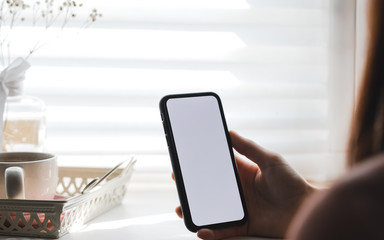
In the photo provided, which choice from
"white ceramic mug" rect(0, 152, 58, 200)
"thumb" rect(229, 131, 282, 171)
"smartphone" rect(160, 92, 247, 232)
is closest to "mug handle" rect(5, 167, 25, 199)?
"white ceramic mug" rect(0, 152, 58, 200)

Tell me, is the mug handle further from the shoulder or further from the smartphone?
the shoulder

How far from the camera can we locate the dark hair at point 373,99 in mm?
360

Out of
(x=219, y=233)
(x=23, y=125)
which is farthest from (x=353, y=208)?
(x=23, y=125)

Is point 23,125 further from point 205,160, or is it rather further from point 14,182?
point 205,160

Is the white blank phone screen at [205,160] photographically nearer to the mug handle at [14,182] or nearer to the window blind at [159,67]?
the mug handle at [14,182]

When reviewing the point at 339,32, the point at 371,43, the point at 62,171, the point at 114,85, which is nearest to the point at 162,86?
the point at 114,85

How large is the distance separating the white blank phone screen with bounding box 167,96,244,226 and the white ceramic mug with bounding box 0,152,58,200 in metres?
0.19

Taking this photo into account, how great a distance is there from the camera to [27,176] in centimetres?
72


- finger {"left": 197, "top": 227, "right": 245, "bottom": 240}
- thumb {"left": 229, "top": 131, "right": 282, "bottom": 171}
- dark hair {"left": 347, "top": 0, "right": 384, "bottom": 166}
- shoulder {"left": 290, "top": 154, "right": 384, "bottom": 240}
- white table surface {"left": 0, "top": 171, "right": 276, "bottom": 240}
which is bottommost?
white table surface {"left": 0, "top": 171, "right": 276, "bottom": 240}

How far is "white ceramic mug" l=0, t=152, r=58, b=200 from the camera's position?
0.69 meters

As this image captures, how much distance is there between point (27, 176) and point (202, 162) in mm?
241

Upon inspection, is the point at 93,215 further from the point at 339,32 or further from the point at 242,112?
the point at 339,32

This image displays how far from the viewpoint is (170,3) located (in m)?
1.11

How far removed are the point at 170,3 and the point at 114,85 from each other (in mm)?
209
